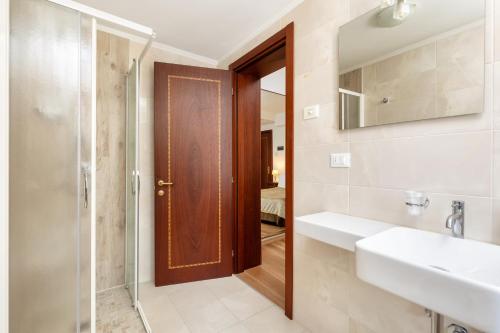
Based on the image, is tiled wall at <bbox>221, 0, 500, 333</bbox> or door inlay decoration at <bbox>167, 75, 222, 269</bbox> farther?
door inlay decoration at <bbox>167, 75, 222, 269</bbox>

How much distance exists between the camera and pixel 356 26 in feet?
4.48

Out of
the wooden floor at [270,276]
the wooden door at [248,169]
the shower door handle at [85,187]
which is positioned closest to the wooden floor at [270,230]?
the wooden floor at [270,276]

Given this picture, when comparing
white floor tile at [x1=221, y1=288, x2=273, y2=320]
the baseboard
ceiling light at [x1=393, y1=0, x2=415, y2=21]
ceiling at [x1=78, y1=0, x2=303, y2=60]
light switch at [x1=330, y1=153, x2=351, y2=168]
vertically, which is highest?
ceiling at [x1=78, y1=0, x2=303, y2=60]

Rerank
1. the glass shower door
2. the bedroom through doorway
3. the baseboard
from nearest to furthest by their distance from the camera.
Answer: the baseboard
the glass shower door
the bedroom through doorway

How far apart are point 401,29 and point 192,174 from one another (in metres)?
1.94

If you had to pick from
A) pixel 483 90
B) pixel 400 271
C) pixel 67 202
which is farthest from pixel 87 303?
pixel 483 90

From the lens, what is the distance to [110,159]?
2174mm

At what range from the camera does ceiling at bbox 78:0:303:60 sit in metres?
1.81

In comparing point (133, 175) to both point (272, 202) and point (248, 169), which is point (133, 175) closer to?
point (248, 169)

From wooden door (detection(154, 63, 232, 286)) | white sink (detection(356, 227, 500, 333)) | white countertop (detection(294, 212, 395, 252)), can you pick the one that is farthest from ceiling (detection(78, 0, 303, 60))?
white sink (detection(356, 227, 500, 333))

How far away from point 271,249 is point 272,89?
8.23 ft

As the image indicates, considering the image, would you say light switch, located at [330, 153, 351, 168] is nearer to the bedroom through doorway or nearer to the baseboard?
the bedroom through doorway

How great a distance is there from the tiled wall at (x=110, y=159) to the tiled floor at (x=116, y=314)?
15 centimetres

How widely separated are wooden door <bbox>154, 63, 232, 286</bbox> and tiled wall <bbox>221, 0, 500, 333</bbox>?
0.89 meters
